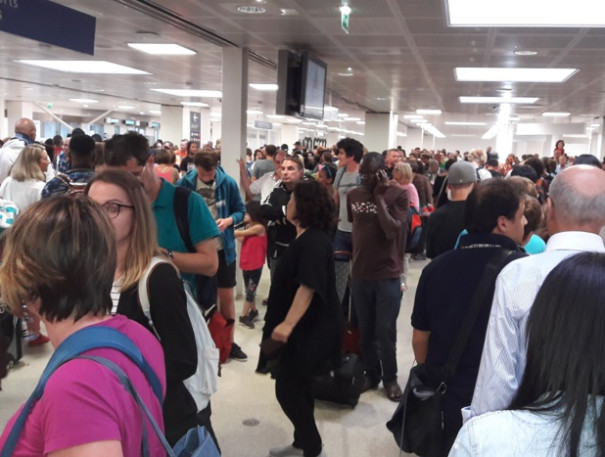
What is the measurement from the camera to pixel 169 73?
451 inches

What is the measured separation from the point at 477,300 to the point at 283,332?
3.51 ft

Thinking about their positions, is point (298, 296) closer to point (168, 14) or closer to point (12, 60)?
point (168, 14)

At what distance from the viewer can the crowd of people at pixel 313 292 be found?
1.03 m

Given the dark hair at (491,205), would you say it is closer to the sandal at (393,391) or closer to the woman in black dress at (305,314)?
the woman in black dress at (305,314)

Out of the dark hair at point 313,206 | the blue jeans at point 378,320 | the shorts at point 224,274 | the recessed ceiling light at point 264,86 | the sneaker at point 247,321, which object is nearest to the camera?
the dark hair at point 313,206

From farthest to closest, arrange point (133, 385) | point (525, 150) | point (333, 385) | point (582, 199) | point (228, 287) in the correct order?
point (525, 150) < point (228, 287) < point (333, 385) < point (582, 199) < point (133, 385)

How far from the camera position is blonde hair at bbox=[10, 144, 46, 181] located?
5012 millimetres

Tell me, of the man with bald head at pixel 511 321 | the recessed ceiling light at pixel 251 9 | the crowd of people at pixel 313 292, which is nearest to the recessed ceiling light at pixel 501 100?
the recessed ceiling light at pixel 251 9

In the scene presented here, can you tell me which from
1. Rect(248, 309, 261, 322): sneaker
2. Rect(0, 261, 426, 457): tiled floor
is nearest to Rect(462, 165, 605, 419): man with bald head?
Rect(0, 261, 426, 457): tiled floor

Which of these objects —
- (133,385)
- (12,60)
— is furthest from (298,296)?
(12,60)

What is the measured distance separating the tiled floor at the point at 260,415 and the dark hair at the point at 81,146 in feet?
5.74

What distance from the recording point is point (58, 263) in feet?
3.80

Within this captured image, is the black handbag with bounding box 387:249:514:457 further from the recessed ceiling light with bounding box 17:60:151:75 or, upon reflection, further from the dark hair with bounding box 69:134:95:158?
the recessed ceiling light with bounding box 17:60:151:75

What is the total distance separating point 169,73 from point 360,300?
8587 mm
